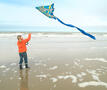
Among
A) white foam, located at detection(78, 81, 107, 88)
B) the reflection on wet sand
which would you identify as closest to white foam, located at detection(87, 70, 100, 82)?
white foam, located at detection(78, 81, 107, 88)

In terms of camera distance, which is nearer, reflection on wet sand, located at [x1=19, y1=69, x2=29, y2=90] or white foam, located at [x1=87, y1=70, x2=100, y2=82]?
reflection on wet sand, located at [x1=19, y1=69, x2=29, y2=90]

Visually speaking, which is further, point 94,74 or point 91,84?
point 94,74

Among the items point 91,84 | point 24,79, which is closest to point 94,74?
point 91,84

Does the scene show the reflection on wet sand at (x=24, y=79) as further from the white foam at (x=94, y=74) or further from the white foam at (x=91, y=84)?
the white foam at (x=94, y=74)

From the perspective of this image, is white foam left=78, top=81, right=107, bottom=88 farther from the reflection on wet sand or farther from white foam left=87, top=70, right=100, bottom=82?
the reflection on wet sand

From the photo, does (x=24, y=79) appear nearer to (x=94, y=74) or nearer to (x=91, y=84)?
(x=91, y=84)

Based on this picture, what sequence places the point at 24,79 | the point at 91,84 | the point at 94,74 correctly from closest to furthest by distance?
1. the point at 91,84
2. the point at 24,79
3. the point at 94,74

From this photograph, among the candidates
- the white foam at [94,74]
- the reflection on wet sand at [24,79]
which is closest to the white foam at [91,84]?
the white foam at [94,74]

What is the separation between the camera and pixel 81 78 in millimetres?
4754

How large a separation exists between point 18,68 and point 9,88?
194cm

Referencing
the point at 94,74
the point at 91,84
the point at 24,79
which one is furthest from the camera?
the point at 94,74

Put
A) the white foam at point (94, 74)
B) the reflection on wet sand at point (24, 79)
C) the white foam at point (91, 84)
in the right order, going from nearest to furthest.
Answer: the reflection on wet sand at point (24, 79), the white foam at point (91, 84), the white foam at point (94, 74)

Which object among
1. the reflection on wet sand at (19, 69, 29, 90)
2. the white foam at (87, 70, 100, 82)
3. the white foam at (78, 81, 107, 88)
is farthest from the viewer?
the white foam at (87, 70, 100, 82)

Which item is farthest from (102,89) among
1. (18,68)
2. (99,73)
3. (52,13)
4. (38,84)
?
(18,68)
